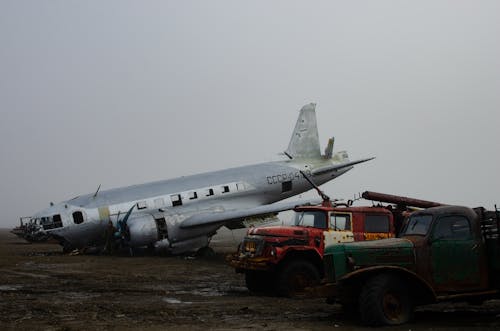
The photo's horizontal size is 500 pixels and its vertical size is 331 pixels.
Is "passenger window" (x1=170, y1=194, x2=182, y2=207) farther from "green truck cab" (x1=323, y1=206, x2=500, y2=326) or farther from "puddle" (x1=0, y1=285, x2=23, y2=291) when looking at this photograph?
"green truck cab" (x1=323, y1=206, x2=500, y2=326)

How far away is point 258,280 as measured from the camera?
50.7ft

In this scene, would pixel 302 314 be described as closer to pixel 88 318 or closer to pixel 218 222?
pixel 88 318

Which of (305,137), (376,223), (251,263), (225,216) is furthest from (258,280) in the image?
(305,137)

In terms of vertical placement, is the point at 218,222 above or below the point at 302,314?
above

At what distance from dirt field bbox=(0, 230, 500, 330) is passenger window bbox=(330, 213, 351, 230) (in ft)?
6.10

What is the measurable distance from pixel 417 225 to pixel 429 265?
3.10 ft

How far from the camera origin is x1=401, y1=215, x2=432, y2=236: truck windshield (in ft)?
37.6

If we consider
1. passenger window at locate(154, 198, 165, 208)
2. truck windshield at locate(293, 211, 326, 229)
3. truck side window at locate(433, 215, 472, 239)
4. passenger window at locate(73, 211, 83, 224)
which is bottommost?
truck side window at locate(433, 215, 472, 239)

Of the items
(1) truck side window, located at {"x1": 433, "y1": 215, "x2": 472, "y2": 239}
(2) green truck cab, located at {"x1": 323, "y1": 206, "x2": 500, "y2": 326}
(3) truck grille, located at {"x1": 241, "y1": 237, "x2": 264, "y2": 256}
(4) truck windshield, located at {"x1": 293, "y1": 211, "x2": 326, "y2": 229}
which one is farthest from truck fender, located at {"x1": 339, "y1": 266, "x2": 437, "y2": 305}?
(3) truck grille, located at {"x1": 241, "y1": 237, "x2": 264, "y2": 256}

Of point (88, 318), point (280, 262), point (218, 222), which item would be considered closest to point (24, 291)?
point (88, 318)

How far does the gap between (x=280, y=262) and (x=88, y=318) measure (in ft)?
16.2

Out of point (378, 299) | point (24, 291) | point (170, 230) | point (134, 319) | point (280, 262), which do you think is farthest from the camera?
point (170, 230)

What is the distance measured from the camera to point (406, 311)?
425 inches

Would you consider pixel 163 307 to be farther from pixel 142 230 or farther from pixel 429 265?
pixel 142 230
